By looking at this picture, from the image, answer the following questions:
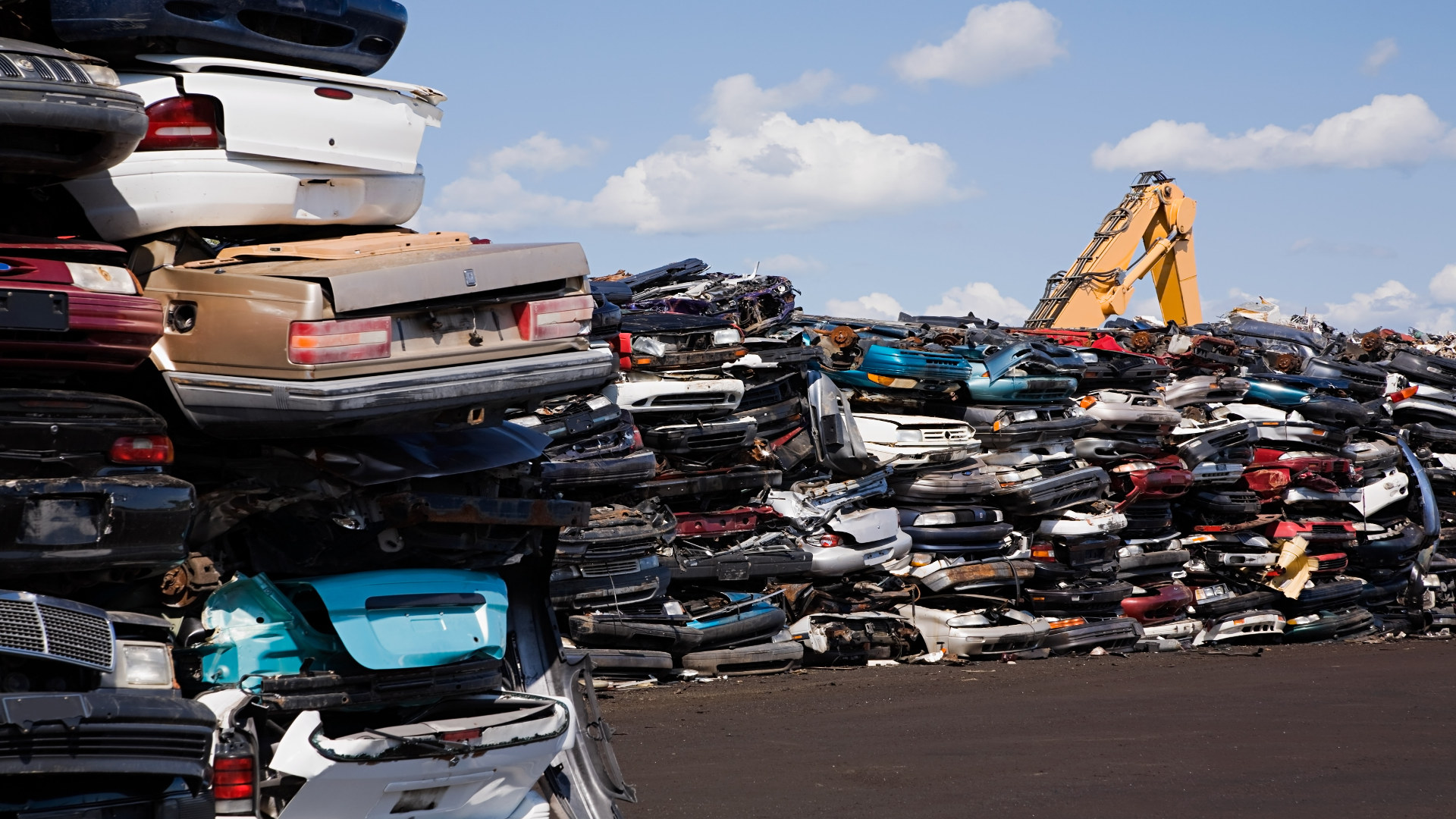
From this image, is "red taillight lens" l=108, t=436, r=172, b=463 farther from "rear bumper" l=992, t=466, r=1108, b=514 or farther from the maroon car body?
"rear bumper" l=992, t=466, r=1108, b=514

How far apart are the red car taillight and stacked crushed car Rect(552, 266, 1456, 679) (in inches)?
167

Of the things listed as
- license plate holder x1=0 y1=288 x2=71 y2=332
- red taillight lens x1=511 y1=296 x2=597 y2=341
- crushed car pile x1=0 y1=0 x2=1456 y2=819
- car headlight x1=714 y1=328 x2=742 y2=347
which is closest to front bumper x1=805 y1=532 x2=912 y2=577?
car headlight x1=714 y1=328 x2=742 y2=347

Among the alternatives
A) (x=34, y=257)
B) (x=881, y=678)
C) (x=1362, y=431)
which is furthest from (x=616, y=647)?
(x=1362, y=431)

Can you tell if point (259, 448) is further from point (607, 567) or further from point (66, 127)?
point (607, 567)

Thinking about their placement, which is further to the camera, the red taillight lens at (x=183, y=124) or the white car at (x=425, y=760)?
the red taillight lens at (x=183, y=124)

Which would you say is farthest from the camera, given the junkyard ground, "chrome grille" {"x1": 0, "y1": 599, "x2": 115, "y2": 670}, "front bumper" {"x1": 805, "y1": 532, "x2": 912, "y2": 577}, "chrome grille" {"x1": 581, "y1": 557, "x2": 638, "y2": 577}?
"front bumper" {"x1": 805, "y1": 532, "x2": 912, "y2": 577}

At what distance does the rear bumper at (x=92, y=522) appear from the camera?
4359 millimetres

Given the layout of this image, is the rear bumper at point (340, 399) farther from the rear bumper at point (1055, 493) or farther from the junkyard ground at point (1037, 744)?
the rear bumper at point (1055, 493)

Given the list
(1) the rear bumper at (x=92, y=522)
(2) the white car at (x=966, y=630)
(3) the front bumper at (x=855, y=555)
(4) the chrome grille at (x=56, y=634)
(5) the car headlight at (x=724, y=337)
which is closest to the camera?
(4) the chrome grille at (x=56, y=634)

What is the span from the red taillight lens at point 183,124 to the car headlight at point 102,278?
2.52 feet

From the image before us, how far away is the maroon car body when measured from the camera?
14.8 ft

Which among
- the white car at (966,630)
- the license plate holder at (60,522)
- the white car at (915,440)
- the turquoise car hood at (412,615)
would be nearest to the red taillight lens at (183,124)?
the license plate holder at (60,522)

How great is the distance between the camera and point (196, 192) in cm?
547

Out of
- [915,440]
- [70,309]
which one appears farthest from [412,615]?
[915,440]
